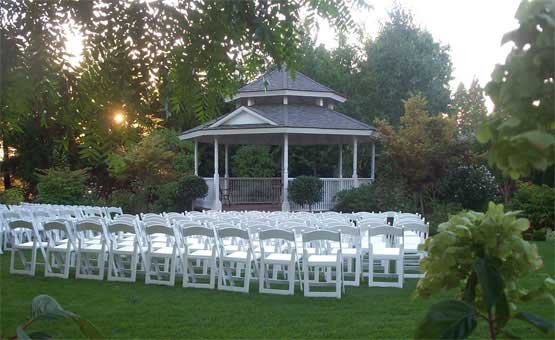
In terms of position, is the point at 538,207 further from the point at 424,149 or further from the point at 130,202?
the point at 130,202

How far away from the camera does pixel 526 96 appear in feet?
2.88

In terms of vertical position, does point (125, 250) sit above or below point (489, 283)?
below

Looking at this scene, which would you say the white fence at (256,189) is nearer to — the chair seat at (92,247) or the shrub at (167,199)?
the shrub at (167,199)

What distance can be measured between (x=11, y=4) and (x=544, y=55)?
4.29 feet

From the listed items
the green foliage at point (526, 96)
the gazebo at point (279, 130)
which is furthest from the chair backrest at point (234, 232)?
the gazebo at point (279, 130)

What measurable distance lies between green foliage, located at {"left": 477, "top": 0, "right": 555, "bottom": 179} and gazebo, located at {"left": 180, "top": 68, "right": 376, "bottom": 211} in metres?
18.6

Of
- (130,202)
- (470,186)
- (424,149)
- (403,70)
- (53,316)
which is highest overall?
(403,70)

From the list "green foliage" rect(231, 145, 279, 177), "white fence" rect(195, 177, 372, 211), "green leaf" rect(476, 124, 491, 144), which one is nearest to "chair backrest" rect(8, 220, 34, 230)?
"green leaf" rect(476, 124, 491, 144)

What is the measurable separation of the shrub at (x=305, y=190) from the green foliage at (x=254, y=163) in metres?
7.55

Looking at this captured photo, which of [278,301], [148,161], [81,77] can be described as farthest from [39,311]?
[148,161]

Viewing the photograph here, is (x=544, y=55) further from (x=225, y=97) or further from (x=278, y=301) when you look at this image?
(x=278, y=301)

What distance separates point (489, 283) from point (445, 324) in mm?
173

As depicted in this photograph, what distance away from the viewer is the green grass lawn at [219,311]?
17.1 feet

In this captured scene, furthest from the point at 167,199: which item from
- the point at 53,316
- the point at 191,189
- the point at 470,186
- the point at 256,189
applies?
the point at 53,316
